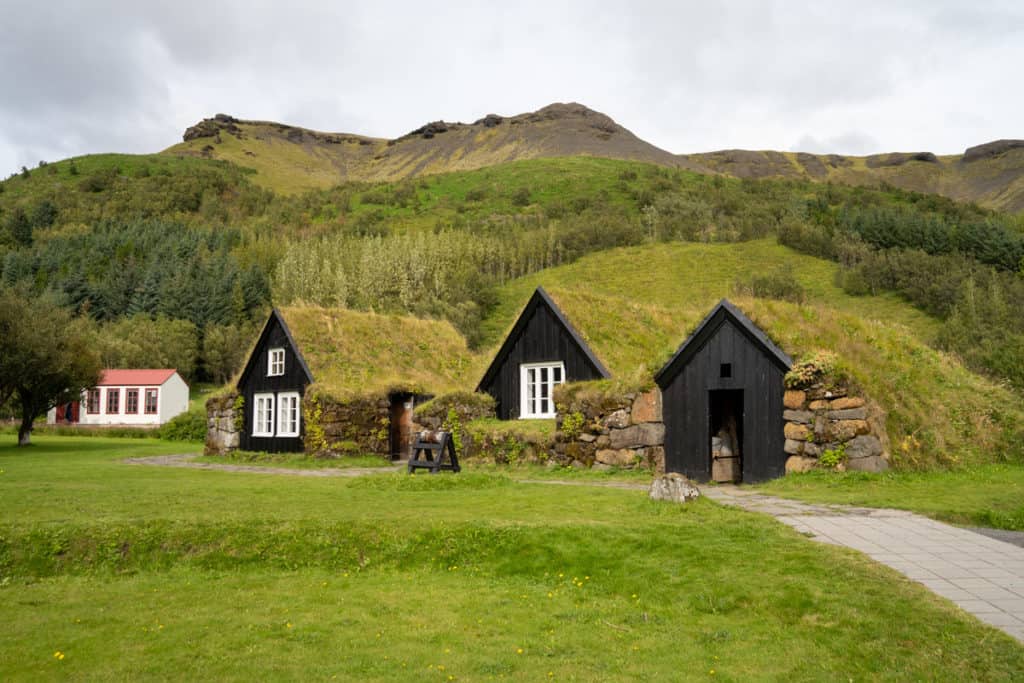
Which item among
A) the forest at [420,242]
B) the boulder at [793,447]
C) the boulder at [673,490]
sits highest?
the forest at [420,242]

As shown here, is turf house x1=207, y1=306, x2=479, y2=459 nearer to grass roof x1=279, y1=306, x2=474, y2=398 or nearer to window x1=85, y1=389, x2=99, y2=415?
grass roof x1=279, y1=306, x2=474, y2=398

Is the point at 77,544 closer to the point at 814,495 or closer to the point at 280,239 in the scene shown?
the point at 814,495

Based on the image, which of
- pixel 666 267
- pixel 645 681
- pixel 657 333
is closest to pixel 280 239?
pixel 666 267

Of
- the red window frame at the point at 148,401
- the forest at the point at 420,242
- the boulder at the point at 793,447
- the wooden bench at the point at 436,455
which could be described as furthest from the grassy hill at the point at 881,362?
the red window frame at the point at 148,401

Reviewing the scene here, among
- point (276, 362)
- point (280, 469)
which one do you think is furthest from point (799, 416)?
point (276, 362)

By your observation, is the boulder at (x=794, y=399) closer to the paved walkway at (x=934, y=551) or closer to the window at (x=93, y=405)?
the paved walkway at (x=934, y=551)

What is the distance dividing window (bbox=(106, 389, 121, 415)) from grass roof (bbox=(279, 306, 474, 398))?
41.7 meters

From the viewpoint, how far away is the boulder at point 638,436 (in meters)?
17.3

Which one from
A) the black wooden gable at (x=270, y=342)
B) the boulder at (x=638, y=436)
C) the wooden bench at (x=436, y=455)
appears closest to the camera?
the wooden bench at (x=436, y=455)

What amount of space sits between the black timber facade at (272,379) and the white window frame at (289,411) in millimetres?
143

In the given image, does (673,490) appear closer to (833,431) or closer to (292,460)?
(833,431)

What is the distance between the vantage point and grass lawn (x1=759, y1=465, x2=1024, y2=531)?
1070 cm

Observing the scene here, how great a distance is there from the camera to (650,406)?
17359 millimetres

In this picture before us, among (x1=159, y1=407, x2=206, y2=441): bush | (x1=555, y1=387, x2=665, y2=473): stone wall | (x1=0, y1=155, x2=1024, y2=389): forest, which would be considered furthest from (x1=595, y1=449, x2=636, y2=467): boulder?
(x1=159, y1=407, x2=206, y2=441): bush
